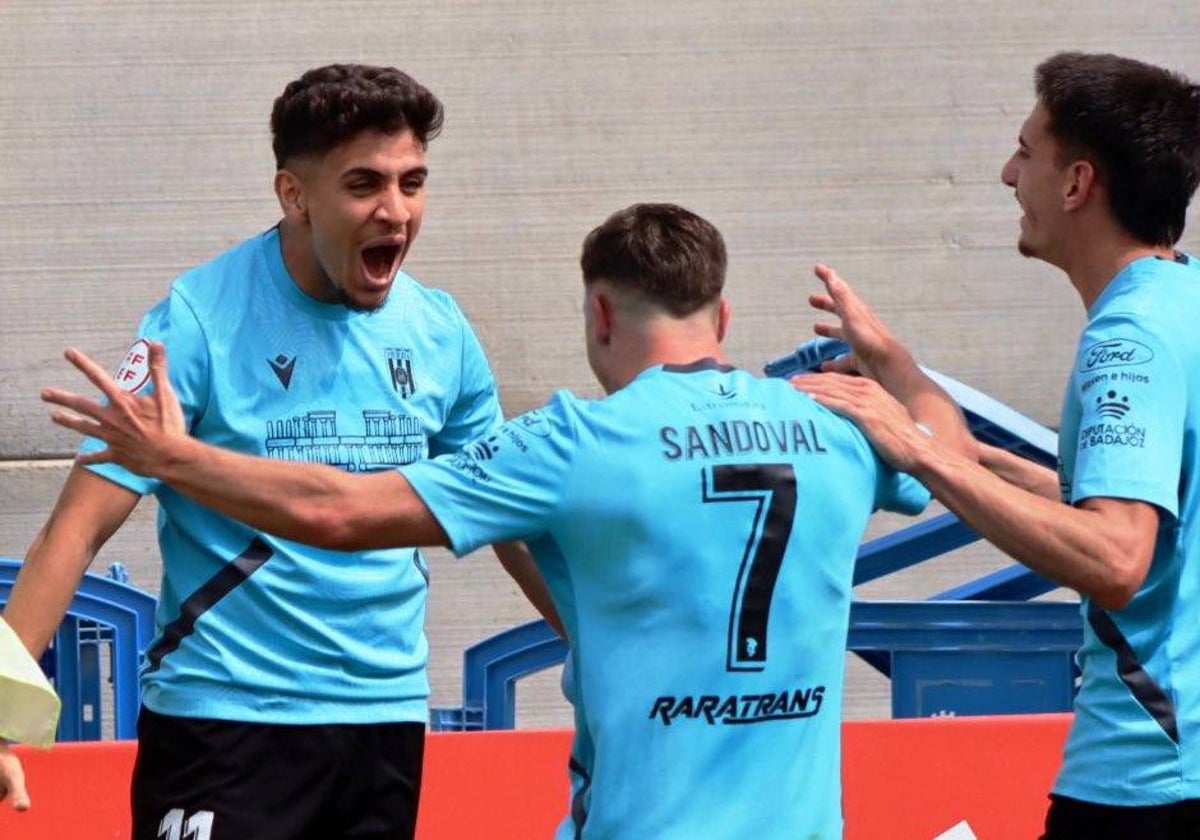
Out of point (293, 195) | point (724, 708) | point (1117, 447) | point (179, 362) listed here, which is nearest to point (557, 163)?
point (293, 195)

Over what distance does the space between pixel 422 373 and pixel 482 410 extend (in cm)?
20

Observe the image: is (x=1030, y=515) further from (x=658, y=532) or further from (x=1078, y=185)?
(x=1078, y=185)

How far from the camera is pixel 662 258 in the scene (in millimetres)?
2729

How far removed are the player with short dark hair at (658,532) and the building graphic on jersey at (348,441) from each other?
2.54 feet

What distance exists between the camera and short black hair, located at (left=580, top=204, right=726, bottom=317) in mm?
2730

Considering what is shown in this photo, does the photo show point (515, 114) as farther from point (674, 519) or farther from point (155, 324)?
point (674, 519)

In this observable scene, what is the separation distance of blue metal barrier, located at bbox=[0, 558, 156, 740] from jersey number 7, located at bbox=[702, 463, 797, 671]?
2916 millimetres

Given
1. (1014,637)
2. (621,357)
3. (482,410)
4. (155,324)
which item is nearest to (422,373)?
(482,410)

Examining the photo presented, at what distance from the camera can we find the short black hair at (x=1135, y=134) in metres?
2.96

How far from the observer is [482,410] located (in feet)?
12.6

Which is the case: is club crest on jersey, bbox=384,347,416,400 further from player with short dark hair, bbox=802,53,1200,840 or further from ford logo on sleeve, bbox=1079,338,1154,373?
ford logo on sleeve, bbox=1079,338,1154,373

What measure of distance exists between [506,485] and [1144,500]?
2.86 feet

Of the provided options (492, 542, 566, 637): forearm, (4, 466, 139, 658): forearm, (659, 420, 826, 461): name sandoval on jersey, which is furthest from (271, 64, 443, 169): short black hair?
(659, 420, 826, 461): name sandoval on jersey

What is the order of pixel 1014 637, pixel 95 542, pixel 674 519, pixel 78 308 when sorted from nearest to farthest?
pixel 674 519
pixel 95 542
pixel 1014 637
pixel 78 308
